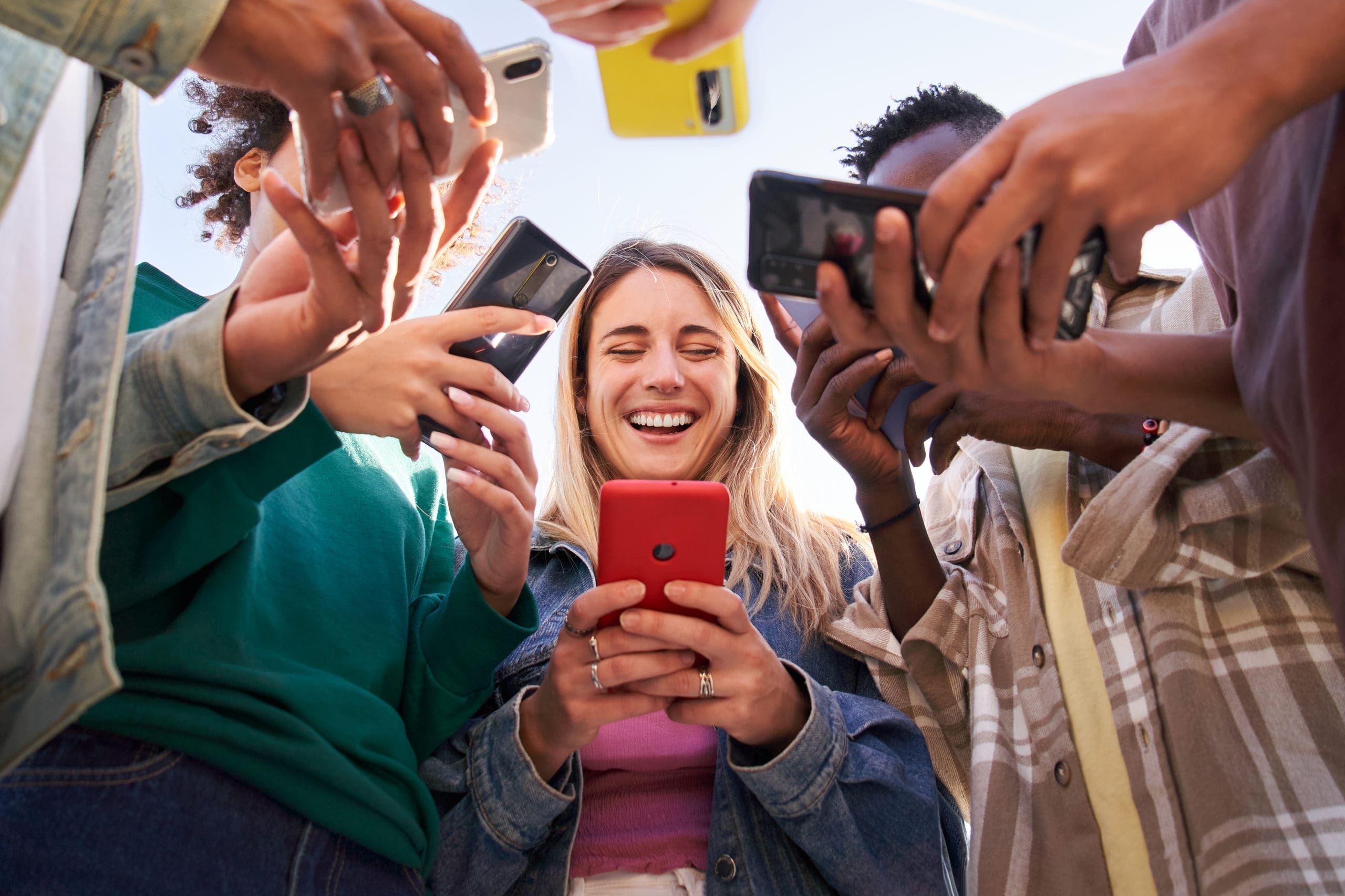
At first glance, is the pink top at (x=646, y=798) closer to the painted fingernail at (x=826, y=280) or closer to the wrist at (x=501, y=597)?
the wrist at (x=501, y=597)

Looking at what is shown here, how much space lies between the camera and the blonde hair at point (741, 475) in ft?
7.69

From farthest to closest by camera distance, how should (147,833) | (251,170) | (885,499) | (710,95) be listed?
(251,170)
(885,499)
(710,95)
(147,833)

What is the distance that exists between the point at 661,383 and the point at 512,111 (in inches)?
54.4

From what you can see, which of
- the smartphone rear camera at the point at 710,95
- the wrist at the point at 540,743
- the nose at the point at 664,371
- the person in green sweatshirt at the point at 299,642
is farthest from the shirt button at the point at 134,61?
the nose at the point at 664,371

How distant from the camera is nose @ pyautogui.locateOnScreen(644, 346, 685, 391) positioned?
2.69m

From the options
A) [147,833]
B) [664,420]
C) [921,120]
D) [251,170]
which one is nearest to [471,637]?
[147,833]

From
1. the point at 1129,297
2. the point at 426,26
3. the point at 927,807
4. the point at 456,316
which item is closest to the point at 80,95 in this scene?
the point at 426,26

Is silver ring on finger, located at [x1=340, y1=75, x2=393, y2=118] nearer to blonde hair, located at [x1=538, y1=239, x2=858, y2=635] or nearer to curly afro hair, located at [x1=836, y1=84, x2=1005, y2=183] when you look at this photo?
blonde hair, located at [x1=538, y1=239, x2=858, y2=635]

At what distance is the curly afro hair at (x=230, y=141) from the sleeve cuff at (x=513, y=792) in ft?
4.97

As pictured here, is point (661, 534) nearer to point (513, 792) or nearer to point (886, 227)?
point (513, 792)

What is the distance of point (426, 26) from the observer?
1122 millimetres

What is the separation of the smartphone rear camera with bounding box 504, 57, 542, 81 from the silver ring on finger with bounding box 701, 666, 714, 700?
1030 millimetres

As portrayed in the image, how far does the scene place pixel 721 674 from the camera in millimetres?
1606

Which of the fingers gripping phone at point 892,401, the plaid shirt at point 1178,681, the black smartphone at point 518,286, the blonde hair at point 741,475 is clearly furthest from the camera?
the blonde hair at point 741,475
